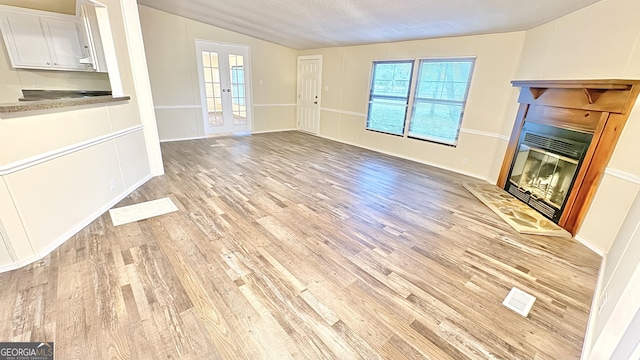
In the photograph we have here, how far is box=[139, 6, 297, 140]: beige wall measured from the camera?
5.26 meters

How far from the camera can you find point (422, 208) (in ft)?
10.3

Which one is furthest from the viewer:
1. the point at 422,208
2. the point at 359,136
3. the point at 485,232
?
the point at 359,136

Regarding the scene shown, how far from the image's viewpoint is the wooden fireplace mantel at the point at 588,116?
7.48 ft

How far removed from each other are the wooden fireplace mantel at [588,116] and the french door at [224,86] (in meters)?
5.99

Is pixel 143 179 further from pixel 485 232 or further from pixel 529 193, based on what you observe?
pixel 529 193

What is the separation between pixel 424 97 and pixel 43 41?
592cm

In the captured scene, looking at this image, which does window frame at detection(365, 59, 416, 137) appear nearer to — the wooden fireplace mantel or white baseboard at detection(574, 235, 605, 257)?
the wooden fireplace mantel

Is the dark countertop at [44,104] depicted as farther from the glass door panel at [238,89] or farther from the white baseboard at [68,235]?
the glass door panel at [238,89]

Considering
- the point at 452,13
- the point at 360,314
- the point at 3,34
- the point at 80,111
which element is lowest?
the point at 360,314

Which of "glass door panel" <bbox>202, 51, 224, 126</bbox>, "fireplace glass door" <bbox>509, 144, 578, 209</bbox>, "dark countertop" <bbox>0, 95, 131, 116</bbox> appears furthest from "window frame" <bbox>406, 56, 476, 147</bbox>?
"dark countertop" <bbox>0, 95, 131, 116</bbox>

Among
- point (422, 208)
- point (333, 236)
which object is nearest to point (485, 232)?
point (422, 208)

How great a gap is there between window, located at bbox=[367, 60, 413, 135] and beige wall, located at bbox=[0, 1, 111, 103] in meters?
5.07

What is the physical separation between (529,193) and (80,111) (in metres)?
5.07

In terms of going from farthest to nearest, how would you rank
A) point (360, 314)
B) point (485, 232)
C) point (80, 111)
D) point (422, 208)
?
1. point (422, 208)
2. point (485, 232)
3. point (80, 111)
4. point (360, 314)
